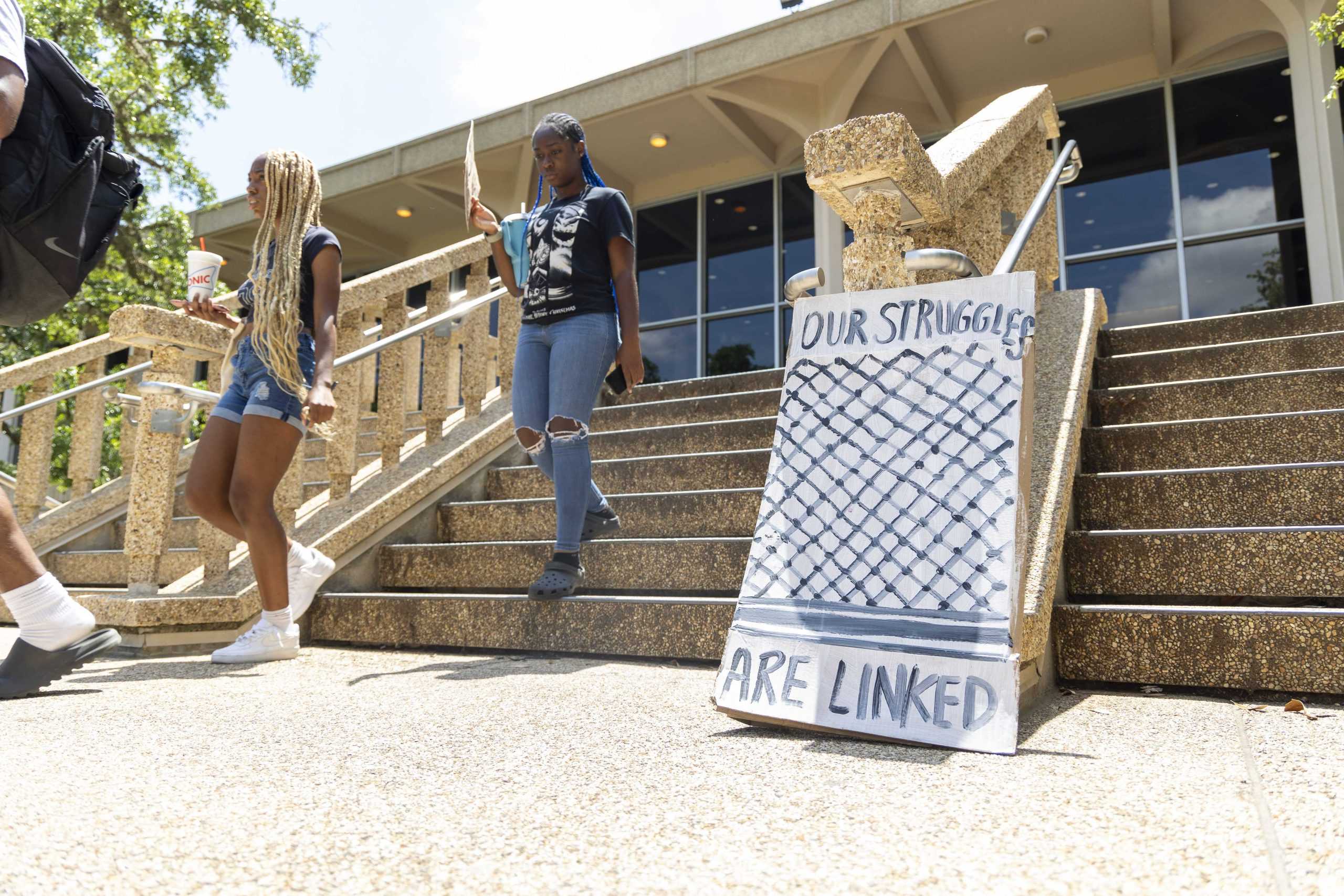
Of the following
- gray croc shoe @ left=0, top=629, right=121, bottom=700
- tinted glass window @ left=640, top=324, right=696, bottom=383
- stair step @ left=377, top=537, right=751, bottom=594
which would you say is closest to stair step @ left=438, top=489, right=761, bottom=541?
stair step @ left=377, top=537, right=751, bottom=594

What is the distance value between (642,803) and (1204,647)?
5.21 ft

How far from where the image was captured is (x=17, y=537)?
84.7 inches

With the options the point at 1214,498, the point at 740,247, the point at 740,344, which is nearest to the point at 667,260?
the point at 740,247

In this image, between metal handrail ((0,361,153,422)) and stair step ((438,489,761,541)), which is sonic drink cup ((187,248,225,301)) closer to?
stair step ((438,489,761,541))

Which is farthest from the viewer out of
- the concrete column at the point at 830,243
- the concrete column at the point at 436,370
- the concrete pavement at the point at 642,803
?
the concrete column at the point at 830,243

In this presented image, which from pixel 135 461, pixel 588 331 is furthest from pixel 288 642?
pixel 588 331

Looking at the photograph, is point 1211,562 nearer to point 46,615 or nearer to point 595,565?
point 595,565

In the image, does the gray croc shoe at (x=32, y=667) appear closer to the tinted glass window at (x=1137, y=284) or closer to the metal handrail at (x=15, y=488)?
the metal handrail at (x=15, y=488)

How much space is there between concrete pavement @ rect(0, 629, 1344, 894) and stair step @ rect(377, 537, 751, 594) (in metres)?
1.04

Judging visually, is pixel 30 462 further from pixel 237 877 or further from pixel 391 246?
pixel 391 246

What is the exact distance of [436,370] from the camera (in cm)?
448

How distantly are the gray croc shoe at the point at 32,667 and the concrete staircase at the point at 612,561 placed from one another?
46.4 inches

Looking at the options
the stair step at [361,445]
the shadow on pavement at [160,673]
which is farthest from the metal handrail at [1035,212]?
the stair step at [361,445]

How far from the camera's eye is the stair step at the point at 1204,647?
2.02m
